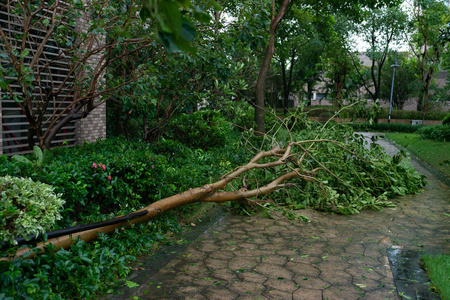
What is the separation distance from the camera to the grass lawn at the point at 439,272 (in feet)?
13.2

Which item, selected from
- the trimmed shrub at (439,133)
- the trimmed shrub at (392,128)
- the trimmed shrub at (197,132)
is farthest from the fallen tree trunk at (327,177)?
the trimmed shrub at (392,128)

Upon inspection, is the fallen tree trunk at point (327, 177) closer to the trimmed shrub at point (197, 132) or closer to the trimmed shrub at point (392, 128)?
the trimmed shrub at point (197, 132)

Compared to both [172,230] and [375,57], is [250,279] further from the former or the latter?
[375,57]

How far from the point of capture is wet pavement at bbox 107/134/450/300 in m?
4.06

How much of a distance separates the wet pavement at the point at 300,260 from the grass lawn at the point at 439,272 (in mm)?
118

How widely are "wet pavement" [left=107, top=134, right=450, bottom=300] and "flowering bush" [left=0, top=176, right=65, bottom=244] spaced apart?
1062 millimetres

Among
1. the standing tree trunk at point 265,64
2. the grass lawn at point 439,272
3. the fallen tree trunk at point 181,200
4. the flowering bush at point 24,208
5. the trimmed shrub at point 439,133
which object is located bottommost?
the grass lawn at point 439,272

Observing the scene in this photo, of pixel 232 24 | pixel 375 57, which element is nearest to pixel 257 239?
pixel 232 24

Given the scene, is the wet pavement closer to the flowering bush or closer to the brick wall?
the flowering bush

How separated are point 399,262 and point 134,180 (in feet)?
12.2

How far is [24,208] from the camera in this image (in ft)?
11.8

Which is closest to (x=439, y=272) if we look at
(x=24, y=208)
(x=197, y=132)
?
(x=24, y=208)

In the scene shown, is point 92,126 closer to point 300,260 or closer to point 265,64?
point 300,260

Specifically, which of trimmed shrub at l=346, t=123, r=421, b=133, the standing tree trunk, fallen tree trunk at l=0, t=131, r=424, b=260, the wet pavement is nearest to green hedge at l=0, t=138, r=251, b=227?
fallen tree trunk at l=0, t=131, r=424, b=260
